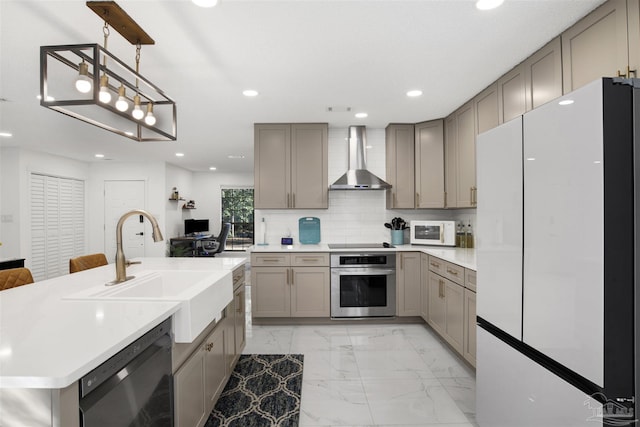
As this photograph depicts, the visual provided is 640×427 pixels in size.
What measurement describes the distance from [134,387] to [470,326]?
7.70 feet

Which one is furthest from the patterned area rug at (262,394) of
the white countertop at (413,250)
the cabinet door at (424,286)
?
the cabinet door at (424,286)

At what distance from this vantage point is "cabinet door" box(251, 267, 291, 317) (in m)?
3.63

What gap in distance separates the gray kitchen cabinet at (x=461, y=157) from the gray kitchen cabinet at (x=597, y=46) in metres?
1.14

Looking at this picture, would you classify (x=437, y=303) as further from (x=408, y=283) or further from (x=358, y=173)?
A: (x=358, y=173)

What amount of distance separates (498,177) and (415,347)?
2.11 meters

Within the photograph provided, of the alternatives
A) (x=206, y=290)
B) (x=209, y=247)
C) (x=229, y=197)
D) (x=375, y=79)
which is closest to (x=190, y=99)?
(x=375, y=79)

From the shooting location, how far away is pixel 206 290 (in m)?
1.63

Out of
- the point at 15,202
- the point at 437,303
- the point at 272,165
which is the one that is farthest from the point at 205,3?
the point at 15,202

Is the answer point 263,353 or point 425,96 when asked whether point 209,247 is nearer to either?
point 263,353

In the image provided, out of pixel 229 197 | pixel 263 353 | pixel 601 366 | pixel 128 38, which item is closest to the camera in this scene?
pixel 601 366

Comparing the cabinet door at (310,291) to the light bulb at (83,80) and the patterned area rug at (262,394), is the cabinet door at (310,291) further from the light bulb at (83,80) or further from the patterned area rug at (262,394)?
the light bulb at (83,80)

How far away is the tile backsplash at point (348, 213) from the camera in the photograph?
4.17m

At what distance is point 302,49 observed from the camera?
83.5 inches

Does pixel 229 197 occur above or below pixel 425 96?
below
